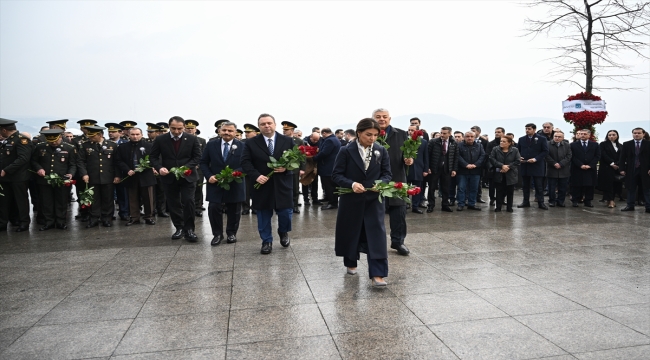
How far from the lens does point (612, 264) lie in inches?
253

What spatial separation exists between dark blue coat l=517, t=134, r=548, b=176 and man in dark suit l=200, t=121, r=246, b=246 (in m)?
Result: 7.74

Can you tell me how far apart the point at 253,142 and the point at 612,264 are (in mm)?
5173

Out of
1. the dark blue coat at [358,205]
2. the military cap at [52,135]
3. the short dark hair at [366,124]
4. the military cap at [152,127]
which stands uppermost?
the military cap at [152,127]

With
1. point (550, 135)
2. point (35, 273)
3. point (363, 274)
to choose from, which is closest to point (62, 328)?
point (35, 273)

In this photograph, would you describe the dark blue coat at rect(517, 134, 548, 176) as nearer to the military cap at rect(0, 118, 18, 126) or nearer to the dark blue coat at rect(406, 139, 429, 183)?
the dark blue coat at rect(406, 139, 429, 183)

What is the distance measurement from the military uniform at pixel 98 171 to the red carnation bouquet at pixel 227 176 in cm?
392

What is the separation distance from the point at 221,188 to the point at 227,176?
0.35 metres

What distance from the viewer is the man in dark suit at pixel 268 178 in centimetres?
743

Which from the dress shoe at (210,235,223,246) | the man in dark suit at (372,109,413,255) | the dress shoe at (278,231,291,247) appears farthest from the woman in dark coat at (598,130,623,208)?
the dress shoe at (210,235,223,246)

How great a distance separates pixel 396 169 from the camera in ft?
24.2

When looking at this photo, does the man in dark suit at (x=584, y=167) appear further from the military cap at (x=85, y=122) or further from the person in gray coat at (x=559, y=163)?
the military cap at (x=85, y=122)

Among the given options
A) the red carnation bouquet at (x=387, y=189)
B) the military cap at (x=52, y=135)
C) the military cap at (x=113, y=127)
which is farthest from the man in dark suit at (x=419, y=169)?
the military cap at (x=52, y=135)

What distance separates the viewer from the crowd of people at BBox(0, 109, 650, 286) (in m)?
5.89

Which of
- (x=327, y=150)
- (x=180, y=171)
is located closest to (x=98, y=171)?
(x=180, y=171)
